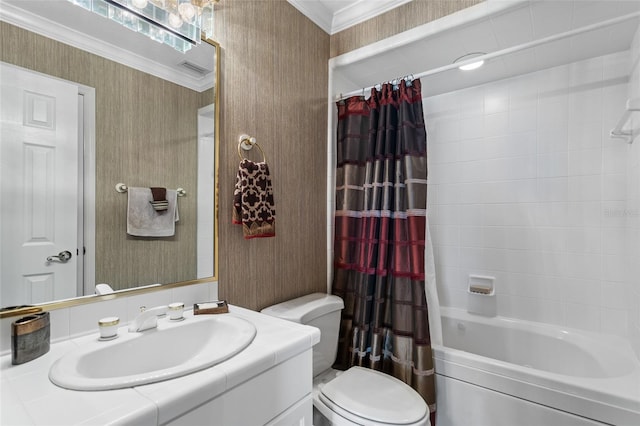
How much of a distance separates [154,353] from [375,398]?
2.95 ft

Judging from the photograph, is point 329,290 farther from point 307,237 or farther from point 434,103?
point 434,103

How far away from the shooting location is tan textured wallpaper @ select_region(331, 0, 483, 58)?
168 cm

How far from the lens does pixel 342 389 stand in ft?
4.75

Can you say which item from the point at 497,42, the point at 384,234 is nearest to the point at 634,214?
the point at 497,42

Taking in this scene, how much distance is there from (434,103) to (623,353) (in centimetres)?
192

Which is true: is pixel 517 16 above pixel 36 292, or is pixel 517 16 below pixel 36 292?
above

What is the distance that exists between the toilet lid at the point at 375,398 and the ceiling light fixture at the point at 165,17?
158 cm

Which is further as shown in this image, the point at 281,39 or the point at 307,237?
the point at 307,237

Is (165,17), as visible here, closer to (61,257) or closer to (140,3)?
(140,3)

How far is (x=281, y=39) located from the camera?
1783mm

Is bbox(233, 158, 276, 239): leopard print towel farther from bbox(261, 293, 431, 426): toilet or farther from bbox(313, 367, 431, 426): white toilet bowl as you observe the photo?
bbox(313, 367, 431, 426): white toilet bowl

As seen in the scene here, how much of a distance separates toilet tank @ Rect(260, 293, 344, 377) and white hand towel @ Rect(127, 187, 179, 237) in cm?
62

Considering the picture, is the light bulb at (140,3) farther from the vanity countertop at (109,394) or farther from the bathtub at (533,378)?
the bathtub at (533,378)

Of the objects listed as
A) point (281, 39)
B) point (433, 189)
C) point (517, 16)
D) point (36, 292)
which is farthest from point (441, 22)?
point (36, 292)
